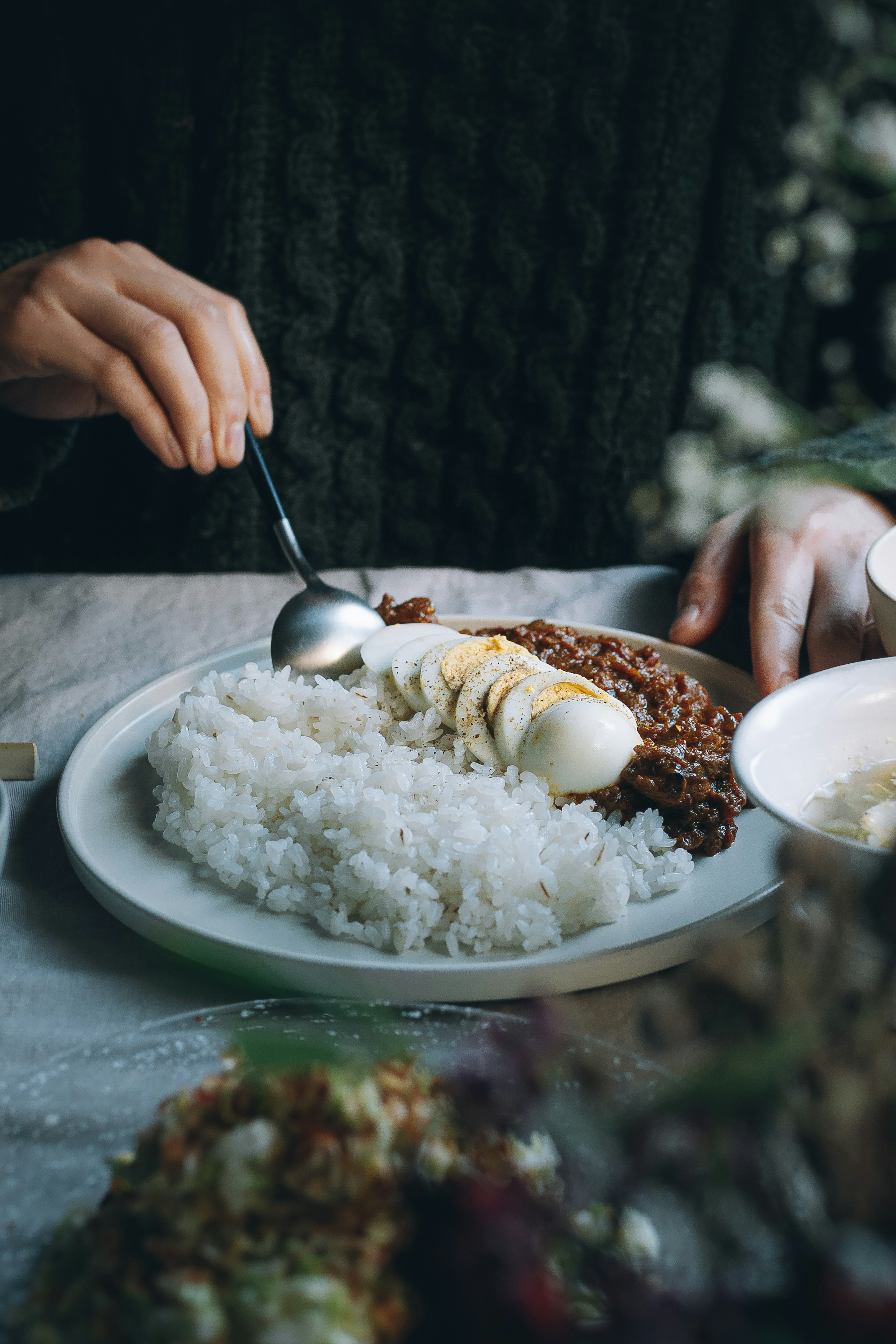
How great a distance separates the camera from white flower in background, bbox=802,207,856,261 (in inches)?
57.3

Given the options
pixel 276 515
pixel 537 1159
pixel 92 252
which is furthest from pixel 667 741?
pixel 92 252

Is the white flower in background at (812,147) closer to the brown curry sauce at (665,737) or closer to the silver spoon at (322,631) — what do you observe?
the brown curry sauce at (665,737)

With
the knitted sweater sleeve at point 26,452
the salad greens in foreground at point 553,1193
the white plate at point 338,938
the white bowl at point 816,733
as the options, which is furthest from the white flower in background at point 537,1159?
the knitted sweater sleeve at point 26,452

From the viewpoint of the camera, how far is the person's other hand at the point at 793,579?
1.41m

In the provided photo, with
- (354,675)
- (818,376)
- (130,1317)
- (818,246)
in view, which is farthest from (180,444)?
(818,376)

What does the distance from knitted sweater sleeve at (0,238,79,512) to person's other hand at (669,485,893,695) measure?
1.38m

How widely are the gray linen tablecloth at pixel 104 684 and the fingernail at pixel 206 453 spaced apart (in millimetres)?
336

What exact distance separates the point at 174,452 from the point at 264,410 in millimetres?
206

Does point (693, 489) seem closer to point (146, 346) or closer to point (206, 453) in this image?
point (206, 453)

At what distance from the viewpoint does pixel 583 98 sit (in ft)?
7.02

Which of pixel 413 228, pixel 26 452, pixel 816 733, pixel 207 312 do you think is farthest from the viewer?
pixel 413 228

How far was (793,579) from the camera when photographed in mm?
1495

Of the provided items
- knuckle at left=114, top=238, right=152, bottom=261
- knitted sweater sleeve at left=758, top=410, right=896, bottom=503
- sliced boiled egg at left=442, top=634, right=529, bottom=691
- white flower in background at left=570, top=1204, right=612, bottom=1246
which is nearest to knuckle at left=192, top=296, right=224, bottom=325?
knuckle at left=114, top=238, right=152, bottom=261

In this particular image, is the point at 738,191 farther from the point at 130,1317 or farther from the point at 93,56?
the point at 130,1317
